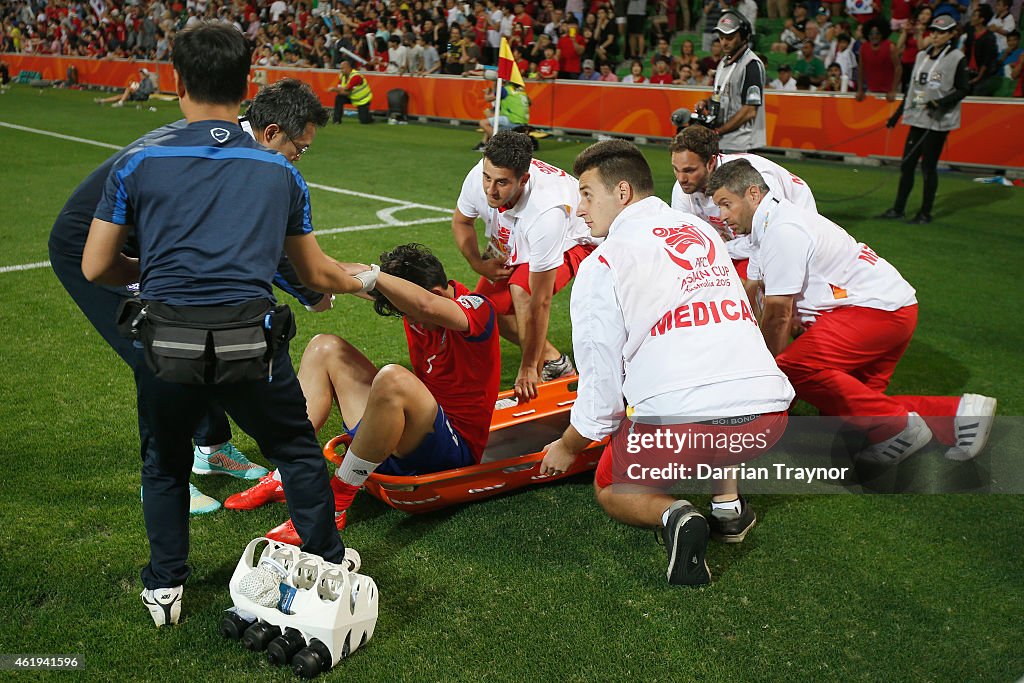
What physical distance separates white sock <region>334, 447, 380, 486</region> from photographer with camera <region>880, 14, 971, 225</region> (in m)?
8.48

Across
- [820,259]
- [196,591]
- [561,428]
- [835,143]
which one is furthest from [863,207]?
[196,591]

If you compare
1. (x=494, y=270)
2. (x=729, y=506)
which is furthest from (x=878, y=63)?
(x=729, y=506)

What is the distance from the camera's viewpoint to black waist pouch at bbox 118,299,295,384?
2.39m

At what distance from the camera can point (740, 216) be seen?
4.53 m

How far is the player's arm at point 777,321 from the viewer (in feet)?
14.5

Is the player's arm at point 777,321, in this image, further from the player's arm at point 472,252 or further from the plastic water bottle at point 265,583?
the plastic water bottle at point 265,583

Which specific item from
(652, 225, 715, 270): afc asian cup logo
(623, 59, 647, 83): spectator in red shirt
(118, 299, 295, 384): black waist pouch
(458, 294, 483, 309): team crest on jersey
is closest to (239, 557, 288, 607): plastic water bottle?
(118, 299, 295, 384): black waist pouch

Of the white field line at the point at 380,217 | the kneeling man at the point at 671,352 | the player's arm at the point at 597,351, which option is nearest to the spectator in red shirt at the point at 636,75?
the white field line at the point at 380,217

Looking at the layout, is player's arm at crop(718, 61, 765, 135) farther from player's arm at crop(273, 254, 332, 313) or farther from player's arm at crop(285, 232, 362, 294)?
player's arm at crop(285, 232, 362, 294)

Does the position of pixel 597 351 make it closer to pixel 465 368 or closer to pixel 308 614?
pixel 465 368

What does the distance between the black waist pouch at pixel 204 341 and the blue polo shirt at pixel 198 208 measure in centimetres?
5

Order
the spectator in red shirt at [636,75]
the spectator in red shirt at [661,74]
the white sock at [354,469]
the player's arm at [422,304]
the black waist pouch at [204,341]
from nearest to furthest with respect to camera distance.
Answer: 1. the black waist pouch at [204,341]
2. the player's arm at [422,304]
3. the white sock at [354,469]
4. the spectator in red shirt at [661,74]
5. the spectator in red shirt at [636,75]

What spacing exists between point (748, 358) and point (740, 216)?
1551 millimetres

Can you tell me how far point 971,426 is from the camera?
4.30 meters
